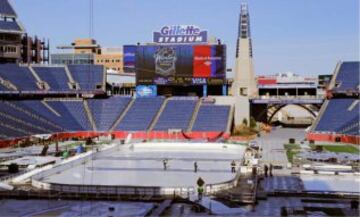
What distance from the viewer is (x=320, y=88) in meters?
103

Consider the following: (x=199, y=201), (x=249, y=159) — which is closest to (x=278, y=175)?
(x=249, y=159)

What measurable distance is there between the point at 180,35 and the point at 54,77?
17629mm

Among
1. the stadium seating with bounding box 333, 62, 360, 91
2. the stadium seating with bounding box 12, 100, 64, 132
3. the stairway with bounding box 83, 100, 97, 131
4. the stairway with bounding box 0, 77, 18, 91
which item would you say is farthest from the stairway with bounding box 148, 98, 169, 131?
the stadium seating with bounding box 333, 62, 360, 91

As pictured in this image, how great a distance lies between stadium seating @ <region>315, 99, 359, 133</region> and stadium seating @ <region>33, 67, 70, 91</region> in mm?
32447

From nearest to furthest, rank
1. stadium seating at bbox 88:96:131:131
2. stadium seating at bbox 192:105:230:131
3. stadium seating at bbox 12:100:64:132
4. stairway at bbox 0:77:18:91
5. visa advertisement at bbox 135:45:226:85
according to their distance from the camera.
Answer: stadium seating at bbox 12:100:64:132 → stadium seating at bbox 192:105:230:131 → stairway at bbox 0:77:18:91 → stadium seating at bbox 88:96:131:131 → visa advertisement at bbox 135:45:226:85

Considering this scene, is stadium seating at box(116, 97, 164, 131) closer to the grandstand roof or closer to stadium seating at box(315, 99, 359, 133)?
stadium seating at box(315, 99, 359, 133)

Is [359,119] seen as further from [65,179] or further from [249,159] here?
[65,179]

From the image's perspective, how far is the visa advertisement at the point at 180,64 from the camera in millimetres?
75938

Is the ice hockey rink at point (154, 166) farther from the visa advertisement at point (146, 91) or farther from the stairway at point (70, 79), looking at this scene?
the stairway at point (70, 79)

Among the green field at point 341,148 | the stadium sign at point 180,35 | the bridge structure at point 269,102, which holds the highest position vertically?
the stadium sign at point 180,35

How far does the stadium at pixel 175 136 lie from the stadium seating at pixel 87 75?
158mm

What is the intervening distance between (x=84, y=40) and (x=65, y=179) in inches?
4774

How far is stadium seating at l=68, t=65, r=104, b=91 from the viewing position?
79375mm

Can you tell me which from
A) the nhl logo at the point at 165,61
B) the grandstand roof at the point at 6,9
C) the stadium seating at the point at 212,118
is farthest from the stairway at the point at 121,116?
the grandstand roof at the point at 6,9
